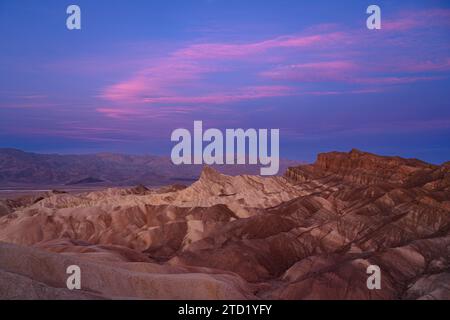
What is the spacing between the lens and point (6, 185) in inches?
7249

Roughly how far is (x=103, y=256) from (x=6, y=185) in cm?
14548

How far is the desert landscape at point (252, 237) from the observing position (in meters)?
37.2

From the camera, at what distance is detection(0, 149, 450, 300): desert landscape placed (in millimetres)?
37219

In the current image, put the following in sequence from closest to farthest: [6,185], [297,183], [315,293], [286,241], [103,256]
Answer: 1. [315,293]
2. [103,256]
3. [286,241]
4. [297,183]
5. [6,185]

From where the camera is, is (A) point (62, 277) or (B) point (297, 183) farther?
(B) point (297, 183)

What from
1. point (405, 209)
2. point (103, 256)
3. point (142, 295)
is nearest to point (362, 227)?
point (405, 209)

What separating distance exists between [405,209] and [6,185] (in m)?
146

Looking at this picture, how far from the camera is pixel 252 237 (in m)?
66.9

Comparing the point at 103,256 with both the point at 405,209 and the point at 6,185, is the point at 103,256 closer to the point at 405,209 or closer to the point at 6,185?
the point at 405,209

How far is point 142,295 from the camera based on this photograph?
3638cm
